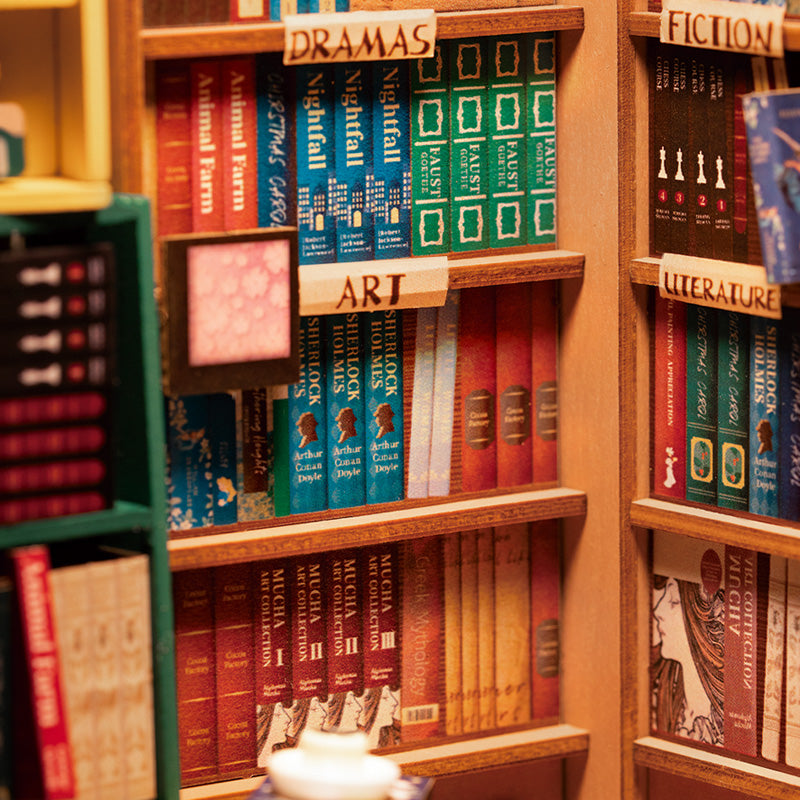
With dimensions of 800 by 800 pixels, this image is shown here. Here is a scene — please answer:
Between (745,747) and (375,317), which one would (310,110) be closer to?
(375,317)

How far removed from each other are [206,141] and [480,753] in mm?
1090

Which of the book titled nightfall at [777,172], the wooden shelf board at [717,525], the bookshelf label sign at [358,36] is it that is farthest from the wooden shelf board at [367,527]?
the bookshelf label sign at [358,36]

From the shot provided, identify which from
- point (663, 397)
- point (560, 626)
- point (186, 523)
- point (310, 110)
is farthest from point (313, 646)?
point (310, 110)

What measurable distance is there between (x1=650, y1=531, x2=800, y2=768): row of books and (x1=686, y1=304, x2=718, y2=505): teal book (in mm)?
104

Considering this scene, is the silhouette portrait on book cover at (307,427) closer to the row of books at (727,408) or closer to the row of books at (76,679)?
the row of books at (76,679)

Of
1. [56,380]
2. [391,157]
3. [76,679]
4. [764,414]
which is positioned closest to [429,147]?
[391,157]

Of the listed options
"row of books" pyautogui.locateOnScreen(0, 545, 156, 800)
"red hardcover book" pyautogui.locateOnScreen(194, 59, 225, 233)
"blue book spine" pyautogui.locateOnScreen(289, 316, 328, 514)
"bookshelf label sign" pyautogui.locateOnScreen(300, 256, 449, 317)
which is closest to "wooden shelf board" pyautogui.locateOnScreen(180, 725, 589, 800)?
"row of books" pyautogui.locateOnScreen(0, 545, 156, 800)

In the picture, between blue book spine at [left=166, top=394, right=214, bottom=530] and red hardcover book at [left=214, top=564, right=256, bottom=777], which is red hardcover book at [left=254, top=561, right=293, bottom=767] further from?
blue book spine at [left=166, top=394, right=214, bottom=530]

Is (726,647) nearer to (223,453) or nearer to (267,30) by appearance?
(223,453)

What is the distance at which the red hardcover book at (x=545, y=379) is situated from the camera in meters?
2.44

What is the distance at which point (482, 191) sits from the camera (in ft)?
7.67

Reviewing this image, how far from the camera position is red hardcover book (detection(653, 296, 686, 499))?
A: 2322 millimetres

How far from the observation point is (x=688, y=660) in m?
2.38

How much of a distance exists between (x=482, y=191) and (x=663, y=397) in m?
0.45
